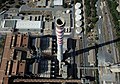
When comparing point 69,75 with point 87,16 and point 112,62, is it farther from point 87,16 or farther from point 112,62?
point 87,16

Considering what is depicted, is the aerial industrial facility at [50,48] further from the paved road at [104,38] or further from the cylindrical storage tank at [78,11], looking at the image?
the paved road at [104,38]

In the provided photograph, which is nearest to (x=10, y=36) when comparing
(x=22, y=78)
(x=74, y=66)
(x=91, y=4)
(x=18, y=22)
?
(x=18, y=22)

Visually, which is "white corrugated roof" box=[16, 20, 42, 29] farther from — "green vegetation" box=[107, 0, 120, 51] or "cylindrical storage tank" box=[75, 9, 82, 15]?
"green vegetation" box=[107, 0, 120, 51]

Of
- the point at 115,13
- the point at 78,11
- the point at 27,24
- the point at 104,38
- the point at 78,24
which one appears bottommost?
the point at 104,38

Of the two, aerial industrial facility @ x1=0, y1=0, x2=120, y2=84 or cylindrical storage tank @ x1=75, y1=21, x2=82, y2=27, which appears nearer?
aerial industrial facility @ x1=0, y1=0, x2=120, y2=84

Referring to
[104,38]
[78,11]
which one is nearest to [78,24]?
[78,11]

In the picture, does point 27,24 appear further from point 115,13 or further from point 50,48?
point 115,13

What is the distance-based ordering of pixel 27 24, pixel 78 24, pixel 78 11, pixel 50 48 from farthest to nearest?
pixel 78 11, pixel 78 24, pixel 27 24, pixel 50 48

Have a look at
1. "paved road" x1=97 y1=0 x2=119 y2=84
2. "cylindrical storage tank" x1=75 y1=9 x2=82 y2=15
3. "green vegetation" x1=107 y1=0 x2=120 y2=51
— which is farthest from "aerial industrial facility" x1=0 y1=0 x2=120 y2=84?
"green vegetation" x1=107 y1=0 x2=120 y2=51

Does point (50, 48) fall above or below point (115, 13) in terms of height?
below
